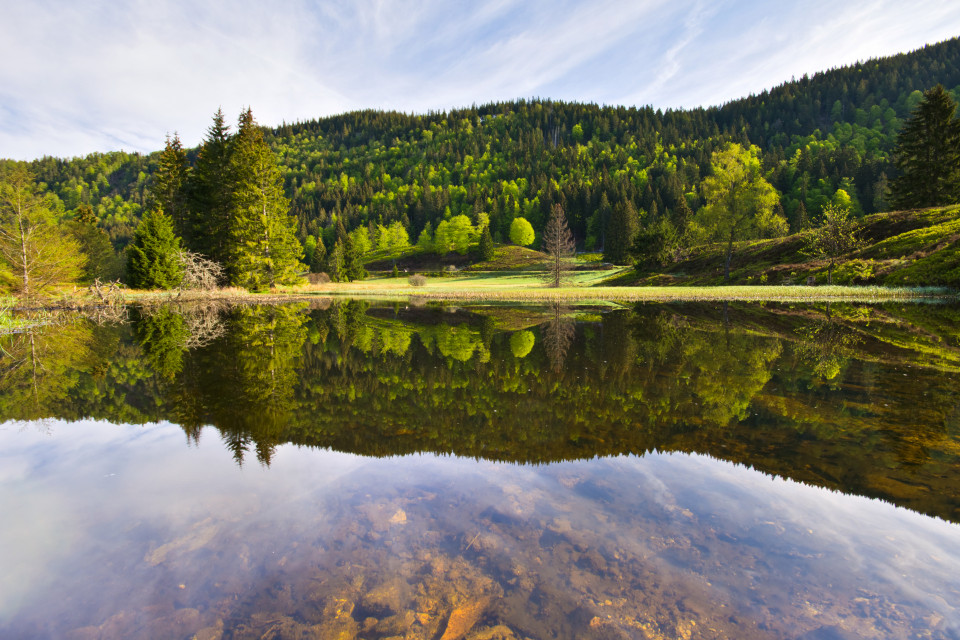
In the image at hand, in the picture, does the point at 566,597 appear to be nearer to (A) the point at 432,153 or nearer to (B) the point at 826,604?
(B) the point at 826,604

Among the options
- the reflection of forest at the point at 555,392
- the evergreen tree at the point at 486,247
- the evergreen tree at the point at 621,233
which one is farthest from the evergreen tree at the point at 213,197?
the evergreen tree at the point at 621,233

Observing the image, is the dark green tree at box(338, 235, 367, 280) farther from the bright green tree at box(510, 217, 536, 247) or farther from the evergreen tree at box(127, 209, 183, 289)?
the bright green tree at box(510, 217, 536, 247)

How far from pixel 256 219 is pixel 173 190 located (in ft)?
37.2

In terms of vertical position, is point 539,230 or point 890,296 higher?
point 539,230

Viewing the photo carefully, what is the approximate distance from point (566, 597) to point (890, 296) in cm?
3383

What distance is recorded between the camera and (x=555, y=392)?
7.38 metres

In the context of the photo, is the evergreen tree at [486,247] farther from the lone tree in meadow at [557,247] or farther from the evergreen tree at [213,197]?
the evergreen tree at [213,197]

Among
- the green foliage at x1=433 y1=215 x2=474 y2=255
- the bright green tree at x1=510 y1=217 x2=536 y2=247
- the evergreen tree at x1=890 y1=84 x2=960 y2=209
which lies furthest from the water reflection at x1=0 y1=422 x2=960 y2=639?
the bright green tree at x1=510 y1=217 x2=536 y2=247

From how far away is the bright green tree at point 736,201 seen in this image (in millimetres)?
41625

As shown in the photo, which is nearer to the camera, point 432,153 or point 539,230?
point 539,230

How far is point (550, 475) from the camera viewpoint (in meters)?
4.52

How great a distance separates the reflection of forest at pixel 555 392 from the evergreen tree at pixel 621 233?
64.4 metres

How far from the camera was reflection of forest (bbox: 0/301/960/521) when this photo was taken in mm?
5066

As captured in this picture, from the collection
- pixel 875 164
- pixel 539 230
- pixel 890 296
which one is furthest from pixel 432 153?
pixel 890 296
